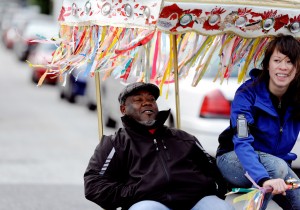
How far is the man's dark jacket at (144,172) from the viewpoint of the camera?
16.4 feet

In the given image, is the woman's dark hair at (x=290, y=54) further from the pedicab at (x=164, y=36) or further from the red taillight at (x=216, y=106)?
the red taillight at (x=216, y=106)

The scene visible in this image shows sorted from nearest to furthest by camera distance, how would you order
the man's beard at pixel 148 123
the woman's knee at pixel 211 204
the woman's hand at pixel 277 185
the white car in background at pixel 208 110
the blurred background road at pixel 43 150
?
the woman's hand at pixel 277 185
the woman's knee at pixel 211 204
the man's beard at pixel 148 123
the blurred background road at pixel 43 150
the white car in background at pixel 208 110

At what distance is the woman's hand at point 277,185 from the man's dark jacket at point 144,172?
26.3 inches

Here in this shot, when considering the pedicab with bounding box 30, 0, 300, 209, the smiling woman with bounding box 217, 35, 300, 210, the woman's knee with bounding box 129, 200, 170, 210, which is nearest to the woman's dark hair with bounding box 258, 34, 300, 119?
the smiling woman with bounding box 217, 35, 300, 210

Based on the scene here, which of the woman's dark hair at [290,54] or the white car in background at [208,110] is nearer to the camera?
the woman's dark hair at [290,54]

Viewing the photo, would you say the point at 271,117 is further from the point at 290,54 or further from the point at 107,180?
the point at 107,180

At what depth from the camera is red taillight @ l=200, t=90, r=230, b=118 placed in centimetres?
973

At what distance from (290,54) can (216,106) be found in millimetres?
4888

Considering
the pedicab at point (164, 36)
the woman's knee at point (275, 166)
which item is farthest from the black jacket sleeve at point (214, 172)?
the pedicab at point (164, 36)

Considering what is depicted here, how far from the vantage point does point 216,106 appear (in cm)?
973

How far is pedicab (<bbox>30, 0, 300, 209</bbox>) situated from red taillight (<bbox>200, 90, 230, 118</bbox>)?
144 inches

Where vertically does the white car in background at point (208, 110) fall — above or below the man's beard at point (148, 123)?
below

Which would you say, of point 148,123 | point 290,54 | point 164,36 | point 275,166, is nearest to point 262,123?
point 275,166

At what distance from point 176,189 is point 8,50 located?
39446 millimetres
